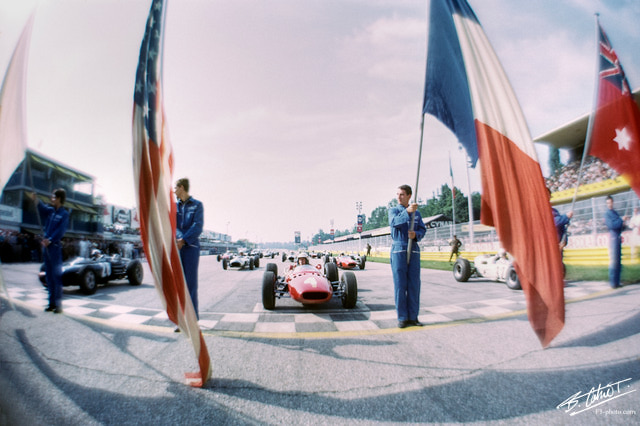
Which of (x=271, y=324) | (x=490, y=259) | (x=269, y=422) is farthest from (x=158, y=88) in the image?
(x=490, y=259)

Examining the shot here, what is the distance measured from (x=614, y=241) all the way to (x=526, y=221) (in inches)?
140

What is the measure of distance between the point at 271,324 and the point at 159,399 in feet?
5.73

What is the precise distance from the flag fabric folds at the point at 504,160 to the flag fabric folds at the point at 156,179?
5.50 ft

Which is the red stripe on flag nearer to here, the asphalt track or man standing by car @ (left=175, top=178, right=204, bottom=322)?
the asphalt track

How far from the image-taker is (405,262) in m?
2.83

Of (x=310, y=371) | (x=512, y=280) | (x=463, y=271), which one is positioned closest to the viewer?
(x=310, y=371)

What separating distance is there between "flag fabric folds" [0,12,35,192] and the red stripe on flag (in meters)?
2.07

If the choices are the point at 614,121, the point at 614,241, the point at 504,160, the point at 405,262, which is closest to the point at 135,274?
the point at 405,262

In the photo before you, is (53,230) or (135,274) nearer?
(53,230)

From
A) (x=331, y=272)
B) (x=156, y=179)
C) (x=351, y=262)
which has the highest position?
(x=156, y=179)

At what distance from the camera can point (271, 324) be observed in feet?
9.41

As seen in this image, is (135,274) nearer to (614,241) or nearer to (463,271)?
(463,271)

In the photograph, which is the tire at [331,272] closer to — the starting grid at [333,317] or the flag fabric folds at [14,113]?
the starting grid at [333,317]

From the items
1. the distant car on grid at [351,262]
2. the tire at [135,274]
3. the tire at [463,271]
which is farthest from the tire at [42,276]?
the distant car on grid at [351,262]
